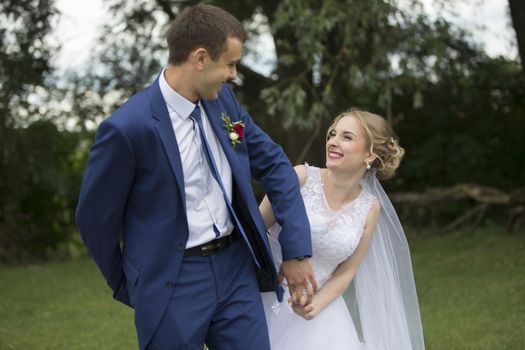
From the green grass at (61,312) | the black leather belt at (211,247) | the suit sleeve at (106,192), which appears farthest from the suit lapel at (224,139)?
the green grass at (61,312)

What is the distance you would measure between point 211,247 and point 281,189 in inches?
16.7

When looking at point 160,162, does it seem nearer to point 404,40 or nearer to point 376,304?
point 376,304

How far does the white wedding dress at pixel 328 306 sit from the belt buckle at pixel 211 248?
2.84 ft

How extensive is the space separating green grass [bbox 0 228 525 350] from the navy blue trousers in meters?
3.18

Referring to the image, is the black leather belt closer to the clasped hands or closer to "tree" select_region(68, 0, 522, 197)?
the clasped hands

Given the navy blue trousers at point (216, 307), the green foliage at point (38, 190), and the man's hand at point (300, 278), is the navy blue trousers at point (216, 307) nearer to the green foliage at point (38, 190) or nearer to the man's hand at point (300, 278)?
the man's hand at point (300, 278)

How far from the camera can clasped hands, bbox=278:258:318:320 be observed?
349 centimetres

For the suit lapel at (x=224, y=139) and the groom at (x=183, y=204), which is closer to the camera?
the groom at (x=183, y=204)

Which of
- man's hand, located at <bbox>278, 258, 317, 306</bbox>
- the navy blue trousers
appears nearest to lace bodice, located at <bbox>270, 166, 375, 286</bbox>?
man's hand, located at <bbox>278, 258, 317, 306</bbox>

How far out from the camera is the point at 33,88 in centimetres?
1156

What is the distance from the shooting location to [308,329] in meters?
4.06

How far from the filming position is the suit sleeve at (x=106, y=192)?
9.96ft

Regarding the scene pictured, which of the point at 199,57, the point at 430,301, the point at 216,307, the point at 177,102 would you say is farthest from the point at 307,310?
the point at 430,301

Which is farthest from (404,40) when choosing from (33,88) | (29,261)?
(29,261)
